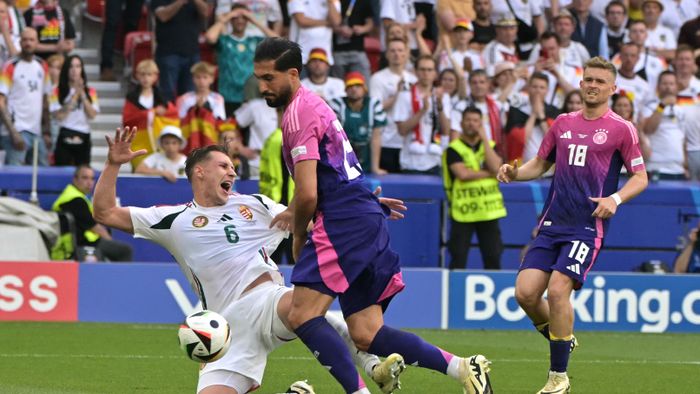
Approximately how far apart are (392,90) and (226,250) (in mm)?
9515

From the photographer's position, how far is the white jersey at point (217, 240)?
777 centimetres

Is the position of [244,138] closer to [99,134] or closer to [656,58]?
[99,134]

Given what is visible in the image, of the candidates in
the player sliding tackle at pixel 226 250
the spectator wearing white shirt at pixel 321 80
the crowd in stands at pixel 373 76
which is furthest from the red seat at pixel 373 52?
the player sliding tackle at pixel 226 250

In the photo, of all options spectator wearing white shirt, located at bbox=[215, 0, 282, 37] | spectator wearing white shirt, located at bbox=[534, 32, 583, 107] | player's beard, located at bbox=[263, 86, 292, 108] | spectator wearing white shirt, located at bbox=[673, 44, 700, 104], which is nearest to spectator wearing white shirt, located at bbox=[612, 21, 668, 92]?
spectator wearing white shirt, located at bbox=[673, 44, 700, 104]

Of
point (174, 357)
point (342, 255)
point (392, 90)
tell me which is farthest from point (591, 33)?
point (342, 255)

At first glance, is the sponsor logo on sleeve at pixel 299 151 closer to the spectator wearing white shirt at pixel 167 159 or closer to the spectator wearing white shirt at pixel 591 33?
the spectator wearing white shirt at pixel 167 159

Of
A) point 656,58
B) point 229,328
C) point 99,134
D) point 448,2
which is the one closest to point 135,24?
point 99,134

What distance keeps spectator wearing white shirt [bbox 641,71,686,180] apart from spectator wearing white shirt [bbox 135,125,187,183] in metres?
5.91

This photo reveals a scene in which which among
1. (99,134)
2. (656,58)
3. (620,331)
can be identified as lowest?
(620,331)

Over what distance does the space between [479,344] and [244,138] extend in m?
5.08

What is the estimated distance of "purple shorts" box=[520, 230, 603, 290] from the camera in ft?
30.3

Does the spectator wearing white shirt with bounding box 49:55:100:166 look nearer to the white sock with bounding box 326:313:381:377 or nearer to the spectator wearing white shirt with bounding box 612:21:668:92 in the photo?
the spectator wearing white shirt with bounding box 612:21:668:92

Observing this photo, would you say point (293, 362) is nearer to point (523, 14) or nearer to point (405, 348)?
point (405, 348)

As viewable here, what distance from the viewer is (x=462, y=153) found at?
604 inches
